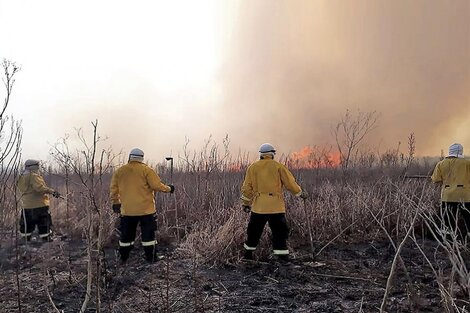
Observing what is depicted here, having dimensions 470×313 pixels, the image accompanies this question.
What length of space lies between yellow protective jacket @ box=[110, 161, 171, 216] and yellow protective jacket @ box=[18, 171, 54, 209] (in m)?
2.78

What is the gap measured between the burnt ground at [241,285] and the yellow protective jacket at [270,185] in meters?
0.84

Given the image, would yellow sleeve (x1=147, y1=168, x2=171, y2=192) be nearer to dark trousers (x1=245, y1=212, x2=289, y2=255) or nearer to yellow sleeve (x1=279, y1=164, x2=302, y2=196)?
dark trousers (x1=245, y1=212, x2=289, y2=255)

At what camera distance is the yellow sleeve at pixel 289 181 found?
631 centimetres

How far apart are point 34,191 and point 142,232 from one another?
11.6 ft

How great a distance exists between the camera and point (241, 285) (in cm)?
536

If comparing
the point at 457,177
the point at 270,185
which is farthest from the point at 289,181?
the point at 457,177

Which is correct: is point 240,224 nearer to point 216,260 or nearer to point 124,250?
point 216,260

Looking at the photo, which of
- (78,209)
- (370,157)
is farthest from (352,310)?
(370,157)

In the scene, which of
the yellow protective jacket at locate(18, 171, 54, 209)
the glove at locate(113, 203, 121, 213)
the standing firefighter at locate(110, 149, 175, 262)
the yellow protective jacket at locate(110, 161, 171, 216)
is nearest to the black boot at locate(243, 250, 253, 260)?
the standing firefighter at locate(110, 149, 175, 262)

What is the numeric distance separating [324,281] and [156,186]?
9.55 feet

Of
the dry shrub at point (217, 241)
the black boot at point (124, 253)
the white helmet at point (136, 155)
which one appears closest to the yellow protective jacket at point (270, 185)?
the dry shrub at point (217, 241)

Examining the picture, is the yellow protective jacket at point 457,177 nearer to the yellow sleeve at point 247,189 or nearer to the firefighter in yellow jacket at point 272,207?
the firefighter in yellow jacket at point 272,207

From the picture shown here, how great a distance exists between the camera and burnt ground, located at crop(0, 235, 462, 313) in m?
4.56

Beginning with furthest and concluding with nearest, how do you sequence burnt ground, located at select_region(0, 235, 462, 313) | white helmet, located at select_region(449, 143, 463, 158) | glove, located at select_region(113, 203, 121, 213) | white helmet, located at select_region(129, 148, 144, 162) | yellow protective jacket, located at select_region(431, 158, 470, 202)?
white helmet, located at select_region(449, 143, 463, 158) → yellow protective jacket, located at select_region(431, 158, 470, 202) → glove, located at select_region(113, 203, 121, 213) → white helmet, located at select_region(129, 148, 144, 162) → burnt ground, located at select_region(0, 235, 462, 313)
